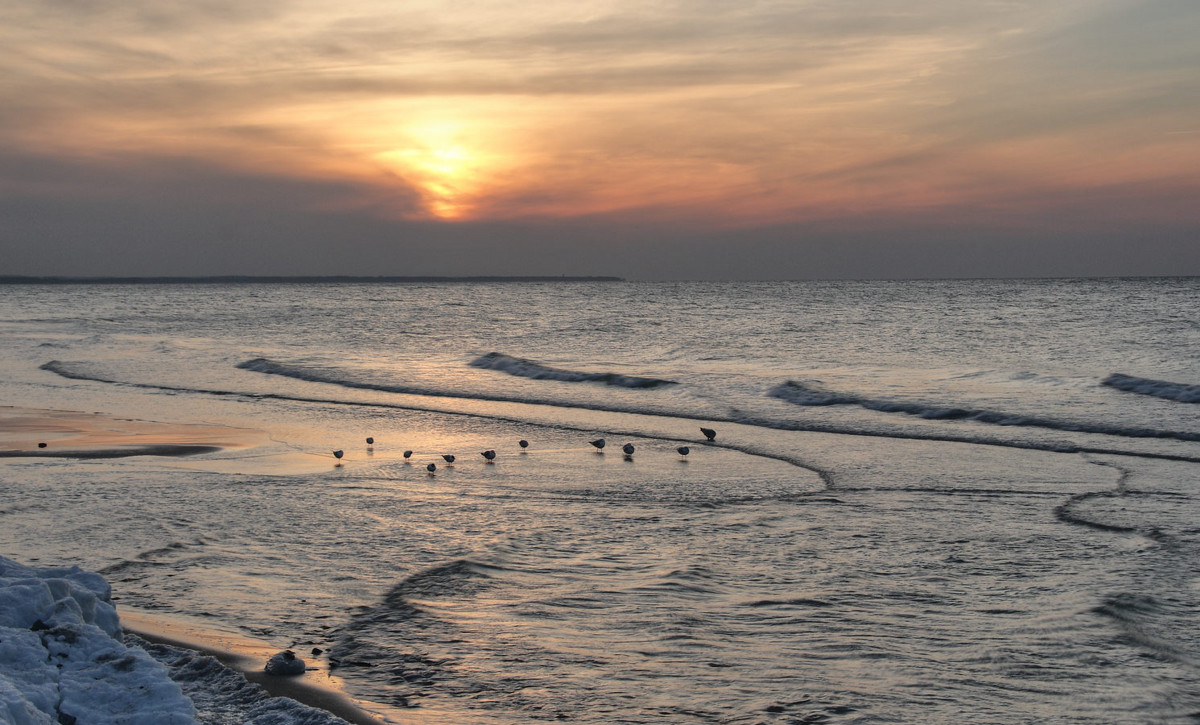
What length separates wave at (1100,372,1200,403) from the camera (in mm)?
19656

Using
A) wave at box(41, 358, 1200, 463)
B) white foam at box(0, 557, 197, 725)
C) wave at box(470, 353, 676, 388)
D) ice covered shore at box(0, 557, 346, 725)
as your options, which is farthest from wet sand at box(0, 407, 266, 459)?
wave at box(470, 353, 676, 388)

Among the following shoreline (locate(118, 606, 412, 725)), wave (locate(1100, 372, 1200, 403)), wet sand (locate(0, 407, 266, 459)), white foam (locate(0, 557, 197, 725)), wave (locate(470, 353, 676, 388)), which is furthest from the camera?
wave (locate(470, 353, 676, 388))

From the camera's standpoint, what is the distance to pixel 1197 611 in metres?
6.20

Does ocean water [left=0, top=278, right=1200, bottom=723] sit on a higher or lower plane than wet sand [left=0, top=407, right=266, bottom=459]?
higher

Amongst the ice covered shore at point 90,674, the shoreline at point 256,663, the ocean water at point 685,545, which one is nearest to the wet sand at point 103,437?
the ocean water at point 685,545

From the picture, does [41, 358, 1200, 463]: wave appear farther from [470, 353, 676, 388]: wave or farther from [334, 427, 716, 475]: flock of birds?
[470, 353, 676, 388]: wave

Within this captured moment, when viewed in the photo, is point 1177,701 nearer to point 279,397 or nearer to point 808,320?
point 279,397

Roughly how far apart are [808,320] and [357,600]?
5239cm

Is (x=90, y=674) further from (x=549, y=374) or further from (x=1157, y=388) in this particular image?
(x=549, y=374)

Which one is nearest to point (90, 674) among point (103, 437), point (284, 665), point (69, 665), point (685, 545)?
point (69, 665)

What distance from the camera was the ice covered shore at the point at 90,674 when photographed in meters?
3.90

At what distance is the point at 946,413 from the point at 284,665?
15.0 meters

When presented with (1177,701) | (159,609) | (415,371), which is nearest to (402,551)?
(159,609)

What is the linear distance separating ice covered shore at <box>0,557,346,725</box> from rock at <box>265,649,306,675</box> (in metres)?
0.17
